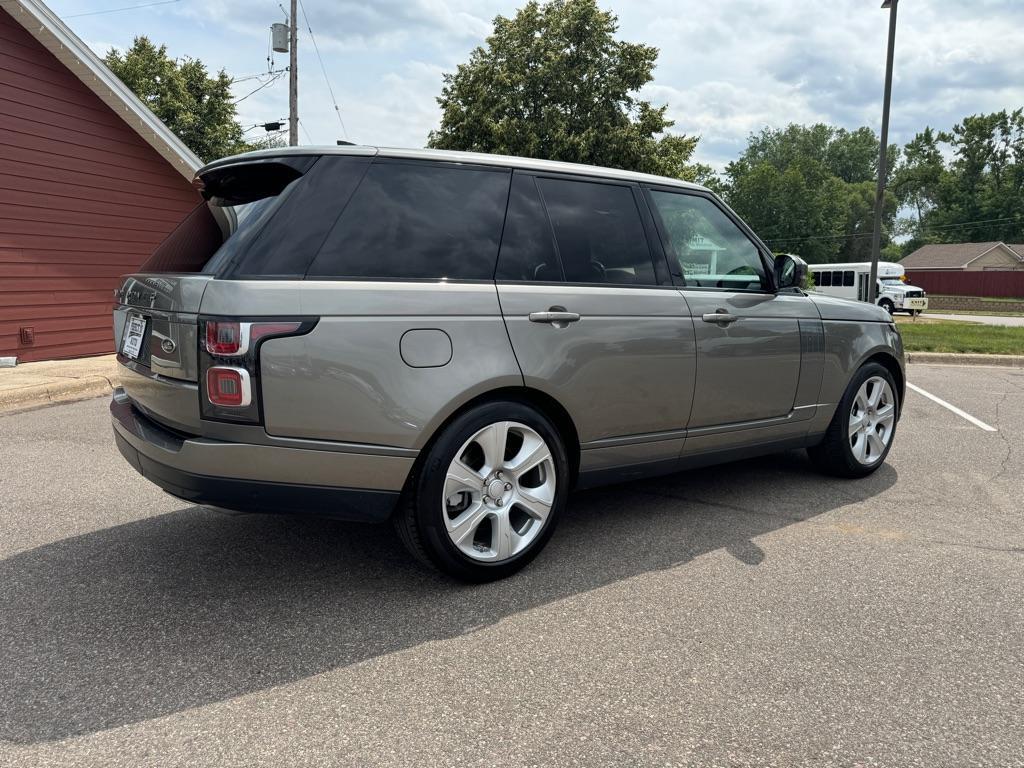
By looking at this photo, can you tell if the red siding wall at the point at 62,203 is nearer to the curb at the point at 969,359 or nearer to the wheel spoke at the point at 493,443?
the wheel spoke at the point at 493,443

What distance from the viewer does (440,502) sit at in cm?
304

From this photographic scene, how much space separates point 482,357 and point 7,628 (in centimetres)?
205

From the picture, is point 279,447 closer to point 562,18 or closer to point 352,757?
point 352,757

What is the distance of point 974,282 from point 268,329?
66753 mm

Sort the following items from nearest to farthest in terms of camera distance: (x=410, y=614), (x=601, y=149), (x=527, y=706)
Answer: (x=527, y=706), (x=410, y=614), (x=601, y=149)

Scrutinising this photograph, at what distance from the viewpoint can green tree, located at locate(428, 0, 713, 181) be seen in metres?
30.3

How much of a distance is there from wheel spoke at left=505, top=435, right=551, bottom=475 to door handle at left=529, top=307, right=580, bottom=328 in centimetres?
51

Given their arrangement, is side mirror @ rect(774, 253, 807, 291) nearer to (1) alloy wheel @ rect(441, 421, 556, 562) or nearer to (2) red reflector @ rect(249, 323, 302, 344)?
(1) alloy wheel @ rect(441, 421, 556, 562)

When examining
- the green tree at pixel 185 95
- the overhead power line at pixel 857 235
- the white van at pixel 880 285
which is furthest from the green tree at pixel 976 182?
the green tree at pixel 185 95

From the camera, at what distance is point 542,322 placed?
3314mm

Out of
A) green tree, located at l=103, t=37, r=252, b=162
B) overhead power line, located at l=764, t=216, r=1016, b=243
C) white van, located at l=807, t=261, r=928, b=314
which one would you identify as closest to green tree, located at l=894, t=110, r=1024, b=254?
overhead power line, located at l=764, t=216, r=1016, b=243

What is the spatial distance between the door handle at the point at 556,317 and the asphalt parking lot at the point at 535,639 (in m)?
1.13

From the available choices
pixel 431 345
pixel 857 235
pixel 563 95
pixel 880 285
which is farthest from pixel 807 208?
pixel 431 345

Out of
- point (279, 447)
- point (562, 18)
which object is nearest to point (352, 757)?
point (279, 447)
